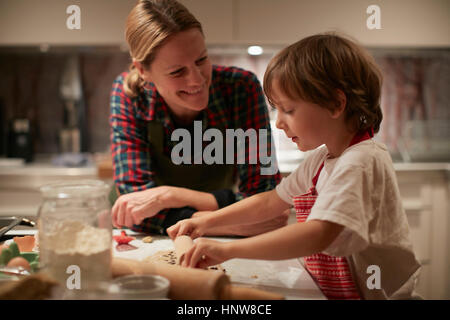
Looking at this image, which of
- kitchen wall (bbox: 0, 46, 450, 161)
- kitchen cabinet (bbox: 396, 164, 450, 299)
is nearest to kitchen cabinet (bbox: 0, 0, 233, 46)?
kitchen wall (bbox: 0, 46, 450, 161)

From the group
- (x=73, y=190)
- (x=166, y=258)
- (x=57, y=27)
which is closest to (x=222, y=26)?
(x=57, y=27)

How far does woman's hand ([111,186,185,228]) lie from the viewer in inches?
36.5

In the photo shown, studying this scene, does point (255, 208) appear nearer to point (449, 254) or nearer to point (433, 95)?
point (449, 254)

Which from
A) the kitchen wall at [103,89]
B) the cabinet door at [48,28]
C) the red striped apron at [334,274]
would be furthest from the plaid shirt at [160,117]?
the kitchen wall at [103,89]

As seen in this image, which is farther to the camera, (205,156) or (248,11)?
(248,11)

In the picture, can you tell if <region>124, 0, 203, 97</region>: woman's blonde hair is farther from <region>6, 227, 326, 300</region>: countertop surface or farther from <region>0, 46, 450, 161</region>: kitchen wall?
<region>0, 46, 450, 161</region>: kitchen wall

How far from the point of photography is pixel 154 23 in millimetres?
943

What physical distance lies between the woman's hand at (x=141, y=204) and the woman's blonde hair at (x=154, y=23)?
29 cm

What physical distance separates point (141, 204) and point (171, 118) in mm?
260

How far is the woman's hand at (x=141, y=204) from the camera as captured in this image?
36.5 inches

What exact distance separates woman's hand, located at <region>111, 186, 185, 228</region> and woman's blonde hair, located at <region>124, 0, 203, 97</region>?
0.29 meters
